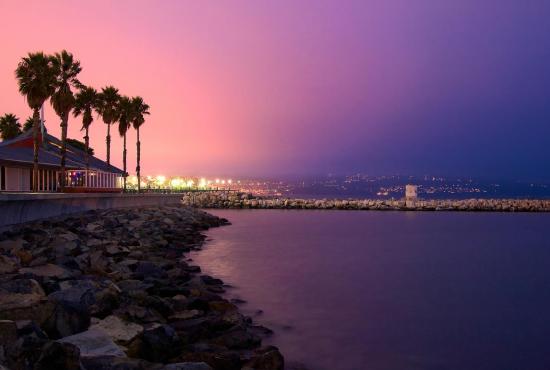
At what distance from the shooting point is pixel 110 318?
8.82 meters

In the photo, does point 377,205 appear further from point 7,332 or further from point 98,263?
point 7,332

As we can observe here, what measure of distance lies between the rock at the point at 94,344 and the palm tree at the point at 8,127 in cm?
5987

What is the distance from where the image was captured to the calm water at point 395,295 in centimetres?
1035

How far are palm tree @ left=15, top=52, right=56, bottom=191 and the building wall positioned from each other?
7.07 m

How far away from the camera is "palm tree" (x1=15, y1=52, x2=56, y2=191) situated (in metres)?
31.2

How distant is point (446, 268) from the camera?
21.8 m

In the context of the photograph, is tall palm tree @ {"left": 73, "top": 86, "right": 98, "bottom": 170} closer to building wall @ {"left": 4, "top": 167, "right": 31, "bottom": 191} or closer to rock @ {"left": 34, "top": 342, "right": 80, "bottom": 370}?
building wall @ {"left": 4, "top": 167, "right": 31, "bottom": 191}

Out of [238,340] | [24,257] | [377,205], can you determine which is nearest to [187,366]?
[238,340]

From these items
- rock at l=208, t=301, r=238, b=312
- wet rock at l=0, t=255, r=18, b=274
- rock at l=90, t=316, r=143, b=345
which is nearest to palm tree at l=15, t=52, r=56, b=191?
wet rock at l=0, t=255, r=18, b=274

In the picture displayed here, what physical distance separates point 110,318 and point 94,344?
160 centimetres

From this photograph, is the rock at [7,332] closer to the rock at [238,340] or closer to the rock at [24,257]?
the rock at [238,340]

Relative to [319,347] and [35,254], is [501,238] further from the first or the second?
[35,254]

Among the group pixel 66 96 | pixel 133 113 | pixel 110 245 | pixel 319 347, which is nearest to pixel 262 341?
pixel 319 347

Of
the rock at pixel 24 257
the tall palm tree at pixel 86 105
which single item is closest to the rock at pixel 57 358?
the rock at pixel 24 257
